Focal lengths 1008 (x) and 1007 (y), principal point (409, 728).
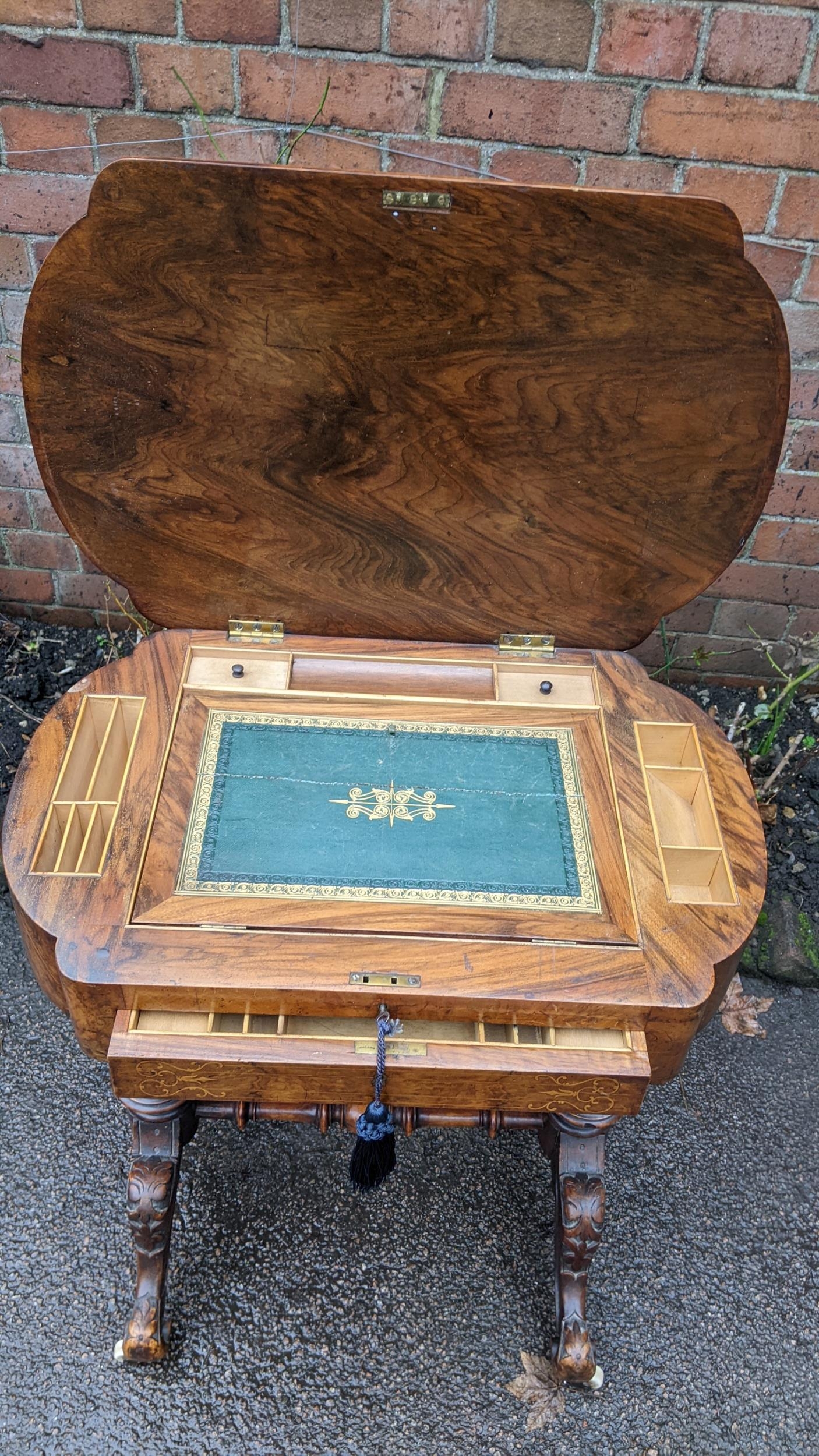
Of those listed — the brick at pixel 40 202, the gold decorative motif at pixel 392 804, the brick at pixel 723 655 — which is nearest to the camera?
the gold decorative motif at pixel 392 804

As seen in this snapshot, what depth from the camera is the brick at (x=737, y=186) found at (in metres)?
1.95

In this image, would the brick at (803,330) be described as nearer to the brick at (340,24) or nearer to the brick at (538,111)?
the brick at (538,111)

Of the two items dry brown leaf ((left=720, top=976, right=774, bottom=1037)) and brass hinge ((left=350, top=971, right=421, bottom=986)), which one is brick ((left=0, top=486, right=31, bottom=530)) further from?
dry brown leaf ((left=720, top=976, right=774, bottom=1037))

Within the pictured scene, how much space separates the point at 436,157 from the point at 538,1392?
7.36 ft

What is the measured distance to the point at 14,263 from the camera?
2154 millimetres

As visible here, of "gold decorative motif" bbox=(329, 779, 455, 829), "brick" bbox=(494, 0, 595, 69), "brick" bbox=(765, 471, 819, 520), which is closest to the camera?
"gold decorative motif" bbox=(329, 779, 455, 829)

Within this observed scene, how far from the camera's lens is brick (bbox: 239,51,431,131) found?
185 centimetres

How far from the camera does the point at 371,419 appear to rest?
1615 millimetres

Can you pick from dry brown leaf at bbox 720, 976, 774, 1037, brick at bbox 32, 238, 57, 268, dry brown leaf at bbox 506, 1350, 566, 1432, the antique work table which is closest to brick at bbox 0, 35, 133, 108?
brick at bbox 32, 238, 57, 268

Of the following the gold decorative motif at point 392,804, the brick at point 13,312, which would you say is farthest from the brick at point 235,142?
the gold decorative motif at point 392,804

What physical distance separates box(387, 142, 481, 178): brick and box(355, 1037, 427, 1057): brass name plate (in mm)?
1585

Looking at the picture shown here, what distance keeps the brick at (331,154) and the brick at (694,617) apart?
4.06 ft

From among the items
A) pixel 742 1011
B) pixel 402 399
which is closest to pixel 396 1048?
pixel 402 399

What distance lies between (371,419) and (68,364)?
472 millimetres
